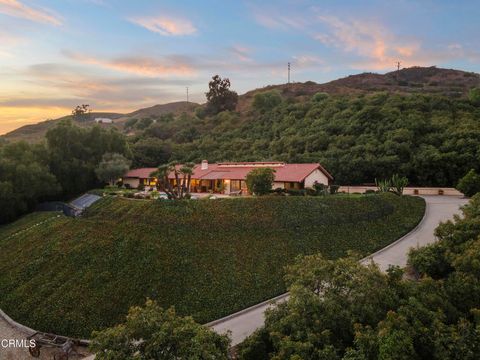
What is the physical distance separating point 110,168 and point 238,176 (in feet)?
55.6

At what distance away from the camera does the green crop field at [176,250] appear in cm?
1875

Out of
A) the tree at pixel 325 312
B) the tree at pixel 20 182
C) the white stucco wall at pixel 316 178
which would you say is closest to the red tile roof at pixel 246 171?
the white stucco wall at pixel 316 178

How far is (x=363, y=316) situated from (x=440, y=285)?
398cm

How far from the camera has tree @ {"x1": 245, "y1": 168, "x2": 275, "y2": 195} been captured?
30219 millimetres

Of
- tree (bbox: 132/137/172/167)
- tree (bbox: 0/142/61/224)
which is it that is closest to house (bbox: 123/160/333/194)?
tree (bbox: 132/137/172/167)

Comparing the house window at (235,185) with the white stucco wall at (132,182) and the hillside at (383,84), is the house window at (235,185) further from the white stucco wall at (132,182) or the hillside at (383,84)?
the hillside at (383,84)

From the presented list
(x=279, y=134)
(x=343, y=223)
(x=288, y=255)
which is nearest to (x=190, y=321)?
(x=288, y=255)

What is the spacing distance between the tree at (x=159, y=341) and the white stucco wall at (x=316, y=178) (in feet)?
86.3

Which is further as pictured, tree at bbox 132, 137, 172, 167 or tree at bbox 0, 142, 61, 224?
tree at bbox 132, 137, 172, 167

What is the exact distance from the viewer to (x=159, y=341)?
365 inches

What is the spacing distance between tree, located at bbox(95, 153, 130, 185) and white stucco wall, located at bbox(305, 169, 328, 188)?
24.4m

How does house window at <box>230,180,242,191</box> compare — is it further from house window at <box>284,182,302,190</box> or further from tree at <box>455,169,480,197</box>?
tree at <box>455,169,480,197</box>

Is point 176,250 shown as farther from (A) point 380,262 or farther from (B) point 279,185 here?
(B) point 279,185

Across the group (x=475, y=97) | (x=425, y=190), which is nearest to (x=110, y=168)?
(x=425, y=190)
